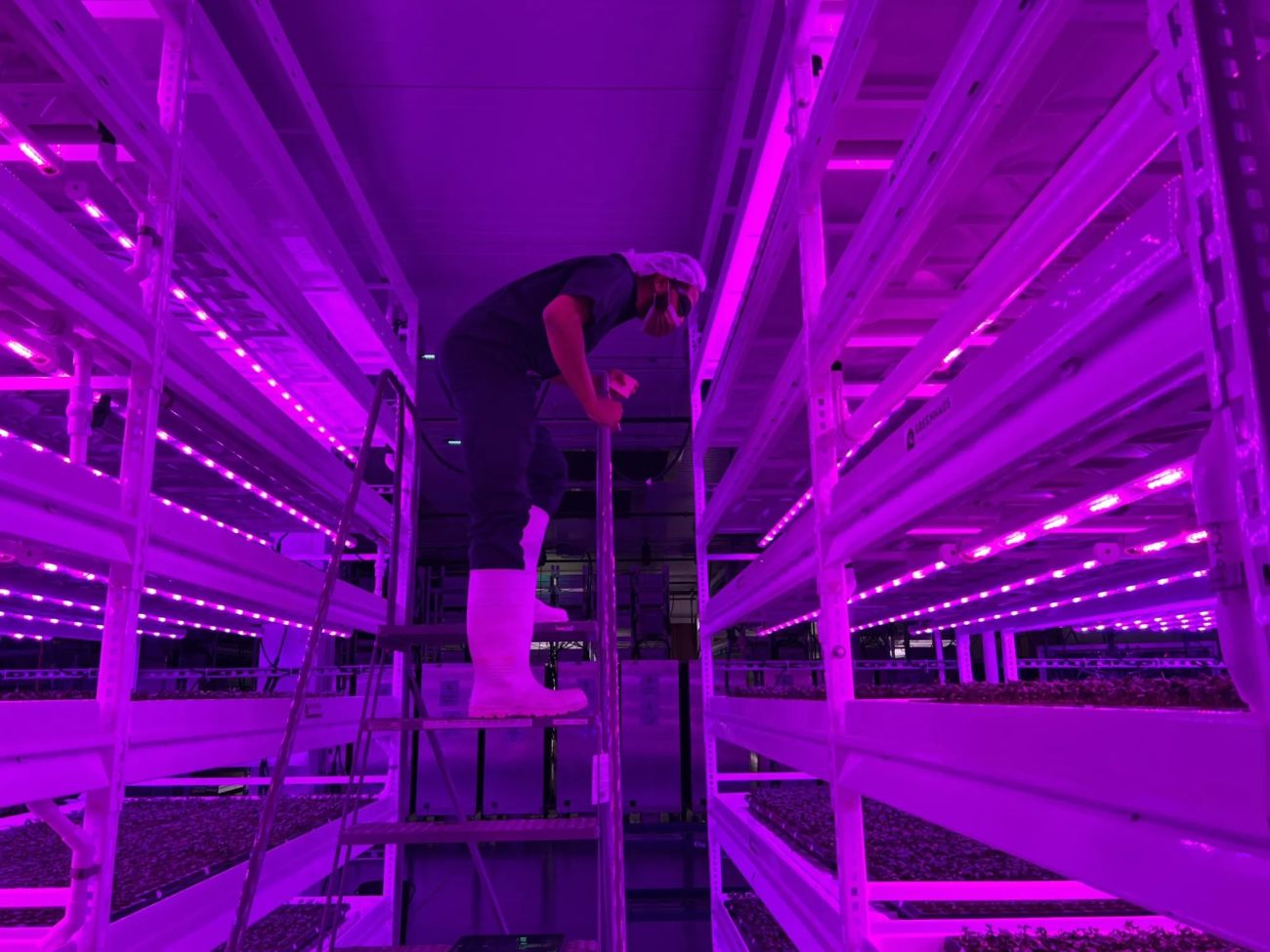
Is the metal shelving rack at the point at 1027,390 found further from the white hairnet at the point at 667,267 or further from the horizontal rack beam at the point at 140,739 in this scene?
the horizontal rack beam at the point at 140,739

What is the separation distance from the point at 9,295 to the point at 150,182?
0.67 metres

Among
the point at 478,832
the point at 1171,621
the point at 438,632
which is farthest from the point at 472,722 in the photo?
the point at 1171,621

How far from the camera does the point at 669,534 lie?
1797 centimetres

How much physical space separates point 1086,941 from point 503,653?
175 cm

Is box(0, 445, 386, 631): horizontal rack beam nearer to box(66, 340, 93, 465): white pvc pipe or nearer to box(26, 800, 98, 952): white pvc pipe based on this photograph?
box(66, 340, 93, 465): white pvc pipe

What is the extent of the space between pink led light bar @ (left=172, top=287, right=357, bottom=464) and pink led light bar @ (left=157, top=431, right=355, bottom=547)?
577 mm

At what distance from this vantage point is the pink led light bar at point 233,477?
3.41 meters

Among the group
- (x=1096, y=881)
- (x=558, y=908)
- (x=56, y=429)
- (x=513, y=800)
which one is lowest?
(x=558, y=908)

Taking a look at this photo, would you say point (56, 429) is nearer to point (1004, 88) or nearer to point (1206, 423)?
point (1004, 88)

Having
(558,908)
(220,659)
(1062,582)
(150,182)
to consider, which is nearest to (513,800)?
(558,908)

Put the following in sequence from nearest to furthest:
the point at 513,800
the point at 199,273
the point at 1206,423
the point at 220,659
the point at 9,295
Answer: the point at 1206,423 → the point at 9,295 → the point at 199,273 → the point at 513,800 → the point at 220,659

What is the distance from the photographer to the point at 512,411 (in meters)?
2.91

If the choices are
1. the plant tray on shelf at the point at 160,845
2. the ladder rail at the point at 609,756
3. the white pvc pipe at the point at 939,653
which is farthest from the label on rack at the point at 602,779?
the white pvc pipe at the point at 939,653

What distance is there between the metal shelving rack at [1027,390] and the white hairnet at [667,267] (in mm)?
322
